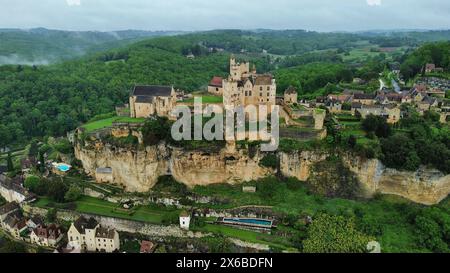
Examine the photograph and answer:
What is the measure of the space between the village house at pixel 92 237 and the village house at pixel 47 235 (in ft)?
5.05

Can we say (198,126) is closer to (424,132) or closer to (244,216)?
(244,216)

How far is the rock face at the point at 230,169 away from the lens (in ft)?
118

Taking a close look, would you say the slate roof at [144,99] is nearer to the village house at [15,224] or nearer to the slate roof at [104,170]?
the slate roof at [104,170]

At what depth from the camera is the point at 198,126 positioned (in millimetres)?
39000

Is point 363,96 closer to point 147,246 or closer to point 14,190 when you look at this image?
point 147,246

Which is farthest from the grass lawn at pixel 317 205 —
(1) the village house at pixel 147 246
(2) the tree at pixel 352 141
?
(2) the tree at pixel 352 141

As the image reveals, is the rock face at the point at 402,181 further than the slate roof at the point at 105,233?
Yes

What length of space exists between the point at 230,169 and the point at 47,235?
59.9ft

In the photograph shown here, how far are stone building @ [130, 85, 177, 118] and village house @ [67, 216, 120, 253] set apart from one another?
14.2m

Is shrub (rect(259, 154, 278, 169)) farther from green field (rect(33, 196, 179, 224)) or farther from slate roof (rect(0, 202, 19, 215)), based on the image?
slate roof (rect(0, 202, 19, 215))

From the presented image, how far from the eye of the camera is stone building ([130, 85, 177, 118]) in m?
42.3

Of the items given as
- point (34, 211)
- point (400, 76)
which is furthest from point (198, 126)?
point (400, 76)

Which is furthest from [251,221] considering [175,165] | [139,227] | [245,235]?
[139,227]

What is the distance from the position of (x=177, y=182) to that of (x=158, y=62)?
60.7 meters
